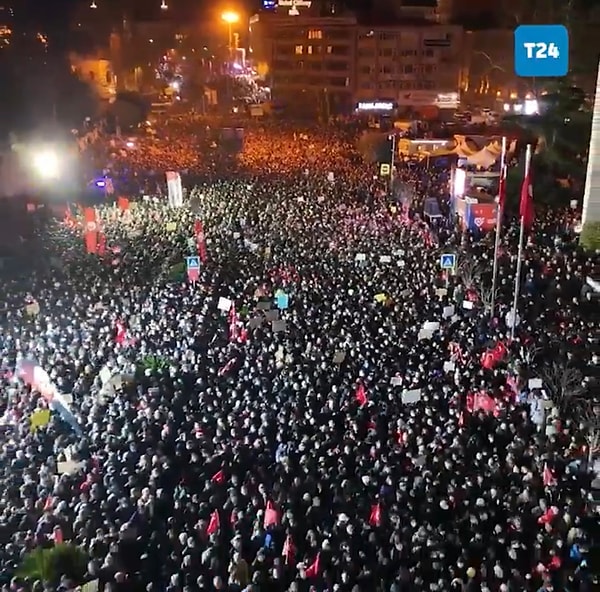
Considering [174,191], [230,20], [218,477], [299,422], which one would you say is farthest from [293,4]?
[218,477]

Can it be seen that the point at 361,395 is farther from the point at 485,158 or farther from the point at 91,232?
the point at 485,158

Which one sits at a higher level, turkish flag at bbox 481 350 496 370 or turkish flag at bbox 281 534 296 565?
turkish flag at bbox 281 534 296 565

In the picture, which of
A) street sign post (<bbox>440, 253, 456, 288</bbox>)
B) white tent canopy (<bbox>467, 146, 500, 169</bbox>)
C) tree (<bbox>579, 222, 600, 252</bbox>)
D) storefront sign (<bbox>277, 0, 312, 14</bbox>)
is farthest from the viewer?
storefront sign (<bbox>277, 0, 312, 14</bbox>)

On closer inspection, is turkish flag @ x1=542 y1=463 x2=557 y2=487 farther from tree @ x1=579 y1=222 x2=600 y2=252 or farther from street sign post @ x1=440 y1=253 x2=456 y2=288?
tree @ x1=579 y1=222 x2=600 y2=252

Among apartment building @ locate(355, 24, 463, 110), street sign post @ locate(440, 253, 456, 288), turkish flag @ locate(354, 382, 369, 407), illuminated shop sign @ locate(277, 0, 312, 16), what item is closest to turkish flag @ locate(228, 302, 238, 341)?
turkish flag @ locate(354, 382, 369, 407)

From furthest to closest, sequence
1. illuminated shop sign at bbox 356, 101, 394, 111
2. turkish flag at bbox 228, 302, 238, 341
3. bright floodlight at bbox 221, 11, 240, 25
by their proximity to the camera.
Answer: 1. bright floodlight at bbox 221, 11, 240, 25
2. illuminated shop sign at bbox 356, 101, 394, 111
3. turkish flag at bbox 228, 302, 238, 341

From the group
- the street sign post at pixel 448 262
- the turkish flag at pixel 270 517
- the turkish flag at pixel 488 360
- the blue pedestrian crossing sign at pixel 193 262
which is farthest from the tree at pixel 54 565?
the street sign post at pixel 448 262

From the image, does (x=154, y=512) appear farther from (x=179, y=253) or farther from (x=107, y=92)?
(x=107, y=92)

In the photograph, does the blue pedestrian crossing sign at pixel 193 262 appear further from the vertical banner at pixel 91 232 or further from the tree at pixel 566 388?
the tree at pixel 566 388
